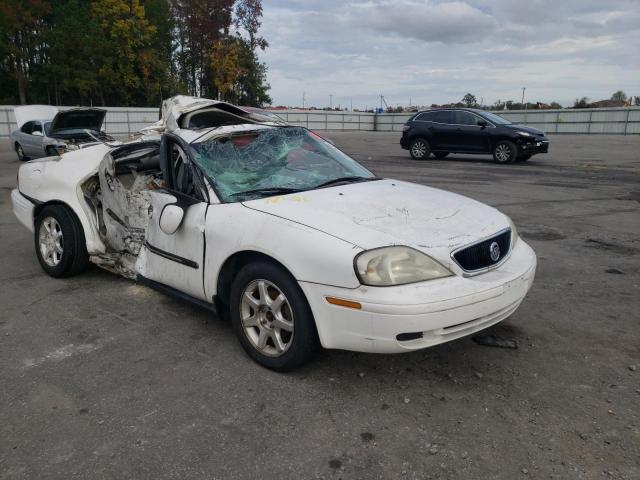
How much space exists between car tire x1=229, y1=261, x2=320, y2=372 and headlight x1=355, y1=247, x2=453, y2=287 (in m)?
0.41

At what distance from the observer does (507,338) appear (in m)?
3.57

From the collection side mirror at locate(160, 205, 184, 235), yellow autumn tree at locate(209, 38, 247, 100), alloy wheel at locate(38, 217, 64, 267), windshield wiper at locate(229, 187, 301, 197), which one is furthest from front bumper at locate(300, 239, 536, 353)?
yellow autumn tree at locate(209, 38, 247, 100)

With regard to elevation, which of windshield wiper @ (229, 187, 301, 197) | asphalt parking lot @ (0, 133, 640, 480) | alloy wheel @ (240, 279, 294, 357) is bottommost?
asphalt parking lot @ (0, 133, 640, 480)

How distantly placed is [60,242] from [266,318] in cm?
268

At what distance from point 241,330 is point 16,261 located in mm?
3561

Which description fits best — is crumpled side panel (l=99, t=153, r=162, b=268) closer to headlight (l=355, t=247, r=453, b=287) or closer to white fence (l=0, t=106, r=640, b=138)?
headlight (l=355, t=247, r=453, b=287)

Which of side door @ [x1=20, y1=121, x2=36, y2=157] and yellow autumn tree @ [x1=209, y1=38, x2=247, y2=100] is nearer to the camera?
side door @ [x1=20, y1=121, x2=36, y2=157]

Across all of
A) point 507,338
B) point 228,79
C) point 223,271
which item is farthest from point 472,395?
point 228,79

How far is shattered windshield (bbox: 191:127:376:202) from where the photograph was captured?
11.7 ft

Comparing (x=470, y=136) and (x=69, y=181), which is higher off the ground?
(x=470, y=136)

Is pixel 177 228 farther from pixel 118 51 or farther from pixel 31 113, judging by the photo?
pixel 118 51

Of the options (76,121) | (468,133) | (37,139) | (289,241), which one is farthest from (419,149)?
(289,241)

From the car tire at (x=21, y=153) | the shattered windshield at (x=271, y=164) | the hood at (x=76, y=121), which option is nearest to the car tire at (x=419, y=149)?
the hood at (x=76, y=121)

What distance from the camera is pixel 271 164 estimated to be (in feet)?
12.7
